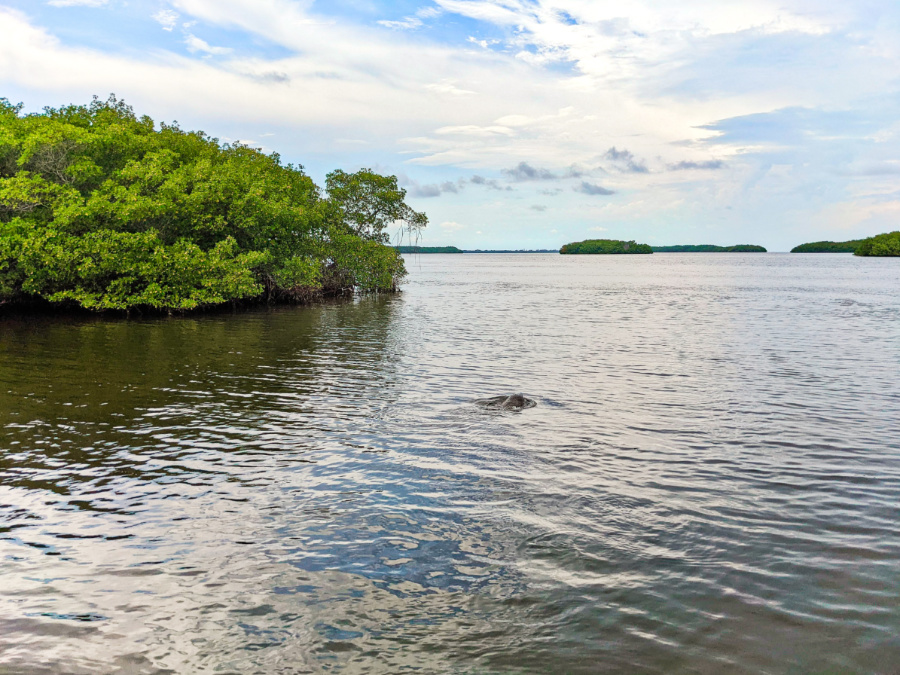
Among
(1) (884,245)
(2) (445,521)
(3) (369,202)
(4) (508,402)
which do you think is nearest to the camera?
(2) (445,521)

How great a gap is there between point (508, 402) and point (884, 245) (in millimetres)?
209748

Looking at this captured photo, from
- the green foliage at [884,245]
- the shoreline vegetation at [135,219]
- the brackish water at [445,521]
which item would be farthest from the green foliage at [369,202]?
the green foliage at [884,245]

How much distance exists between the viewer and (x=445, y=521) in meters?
8.97

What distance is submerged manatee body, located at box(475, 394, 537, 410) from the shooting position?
51.6ft

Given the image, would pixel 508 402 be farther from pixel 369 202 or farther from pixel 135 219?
pixel 369 202

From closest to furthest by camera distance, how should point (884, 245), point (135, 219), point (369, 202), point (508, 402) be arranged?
point (508, 402) < point (135, 219) < point (369, 202) < point (884, 245)

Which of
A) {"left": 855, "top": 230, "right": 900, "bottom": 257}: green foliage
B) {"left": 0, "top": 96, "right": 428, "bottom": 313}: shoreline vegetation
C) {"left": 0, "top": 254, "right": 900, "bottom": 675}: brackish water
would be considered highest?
{"left": 855, "top": 230, "right": 900, "bottom": 257}: green foliage

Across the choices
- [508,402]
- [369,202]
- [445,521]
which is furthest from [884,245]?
A: [445,521]

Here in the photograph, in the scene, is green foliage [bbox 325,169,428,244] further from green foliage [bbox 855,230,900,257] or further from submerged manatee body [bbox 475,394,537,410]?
green foliage [bbox 855,230,900,257]

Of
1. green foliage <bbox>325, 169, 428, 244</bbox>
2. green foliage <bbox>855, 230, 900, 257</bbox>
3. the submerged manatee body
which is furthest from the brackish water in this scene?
green foliage <bbox>855, 230, 900, 257</bbox>

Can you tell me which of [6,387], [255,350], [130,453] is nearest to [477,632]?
[130,453]

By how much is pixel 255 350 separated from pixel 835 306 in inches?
1710

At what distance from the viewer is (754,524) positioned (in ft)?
29.0

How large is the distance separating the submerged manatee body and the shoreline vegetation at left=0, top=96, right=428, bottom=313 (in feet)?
82.4
